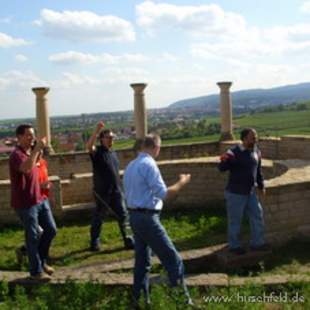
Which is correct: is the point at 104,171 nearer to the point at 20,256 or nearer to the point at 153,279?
the point at 20,256

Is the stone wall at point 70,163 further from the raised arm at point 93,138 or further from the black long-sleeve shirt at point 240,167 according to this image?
the black long-sleeve shirt at point 240,167

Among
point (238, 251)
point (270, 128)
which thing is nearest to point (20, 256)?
point (238, 251)

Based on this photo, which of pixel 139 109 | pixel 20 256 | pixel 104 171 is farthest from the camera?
pixel 139 109

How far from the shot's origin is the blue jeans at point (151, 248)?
4555mm

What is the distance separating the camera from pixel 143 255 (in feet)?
15.6

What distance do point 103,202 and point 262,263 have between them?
7.87 ft

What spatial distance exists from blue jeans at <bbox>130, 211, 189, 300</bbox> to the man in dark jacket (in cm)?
188

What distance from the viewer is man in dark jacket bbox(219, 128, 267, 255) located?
630cm

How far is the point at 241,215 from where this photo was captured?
638cm

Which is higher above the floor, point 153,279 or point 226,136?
point 226,136

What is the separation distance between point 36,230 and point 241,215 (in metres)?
2.57

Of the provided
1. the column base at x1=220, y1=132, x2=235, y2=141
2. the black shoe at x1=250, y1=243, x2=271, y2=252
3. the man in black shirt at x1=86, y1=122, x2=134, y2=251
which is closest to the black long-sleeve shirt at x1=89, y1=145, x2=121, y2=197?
the man in black shirt at x1=86, y1=122, x2=134, y2=251

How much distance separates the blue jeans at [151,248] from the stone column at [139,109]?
1037 cm

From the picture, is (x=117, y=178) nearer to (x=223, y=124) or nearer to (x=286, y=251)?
(x=286, y=251)
